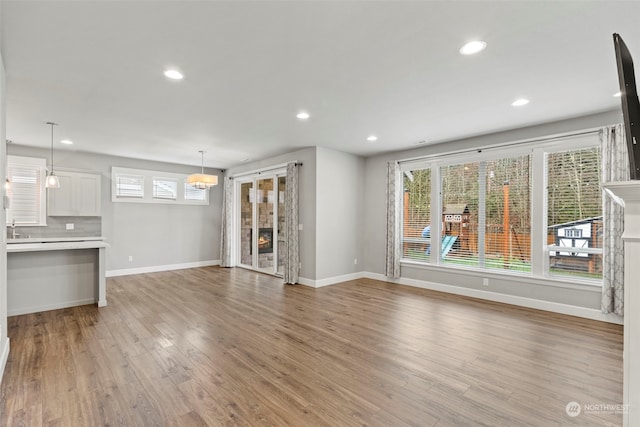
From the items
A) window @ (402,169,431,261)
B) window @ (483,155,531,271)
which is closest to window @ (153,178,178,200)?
window @ (402,169,431,261)

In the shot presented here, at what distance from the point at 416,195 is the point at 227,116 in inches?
154

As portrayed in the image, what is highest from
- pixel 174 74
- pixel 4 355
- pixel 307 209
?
pixel 174 74

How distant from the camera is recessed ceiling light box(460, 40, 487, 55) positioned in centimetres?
241

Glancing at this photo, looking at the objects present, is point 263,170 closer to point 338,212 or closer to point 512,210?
point 338,212

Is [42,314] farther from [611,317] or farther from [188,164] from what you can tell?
[611,317]

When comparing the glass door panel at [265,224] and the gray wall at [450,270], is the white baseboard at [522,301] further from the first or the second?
the glass door panel at [265,224]

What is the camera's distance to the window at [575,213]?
4125 millimetres

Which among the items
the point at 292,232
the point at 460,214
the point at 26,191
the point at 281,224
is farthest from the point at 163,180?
the point at 460,214

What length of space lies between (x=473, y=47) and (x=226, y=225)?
708cm

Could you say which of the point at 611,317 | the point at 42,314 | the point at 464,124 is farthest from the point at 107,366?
the point at 611,317

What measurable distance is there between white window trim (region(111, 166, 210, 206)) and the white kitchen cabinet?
1.40 ft

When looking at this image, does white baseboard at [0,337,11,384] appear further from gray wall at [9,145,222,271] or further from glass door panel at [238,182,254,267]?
glass door panel at [238,182,254,267]

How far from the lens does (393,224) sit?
6215mm

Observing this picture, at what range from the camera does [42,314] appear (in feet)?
13.9
